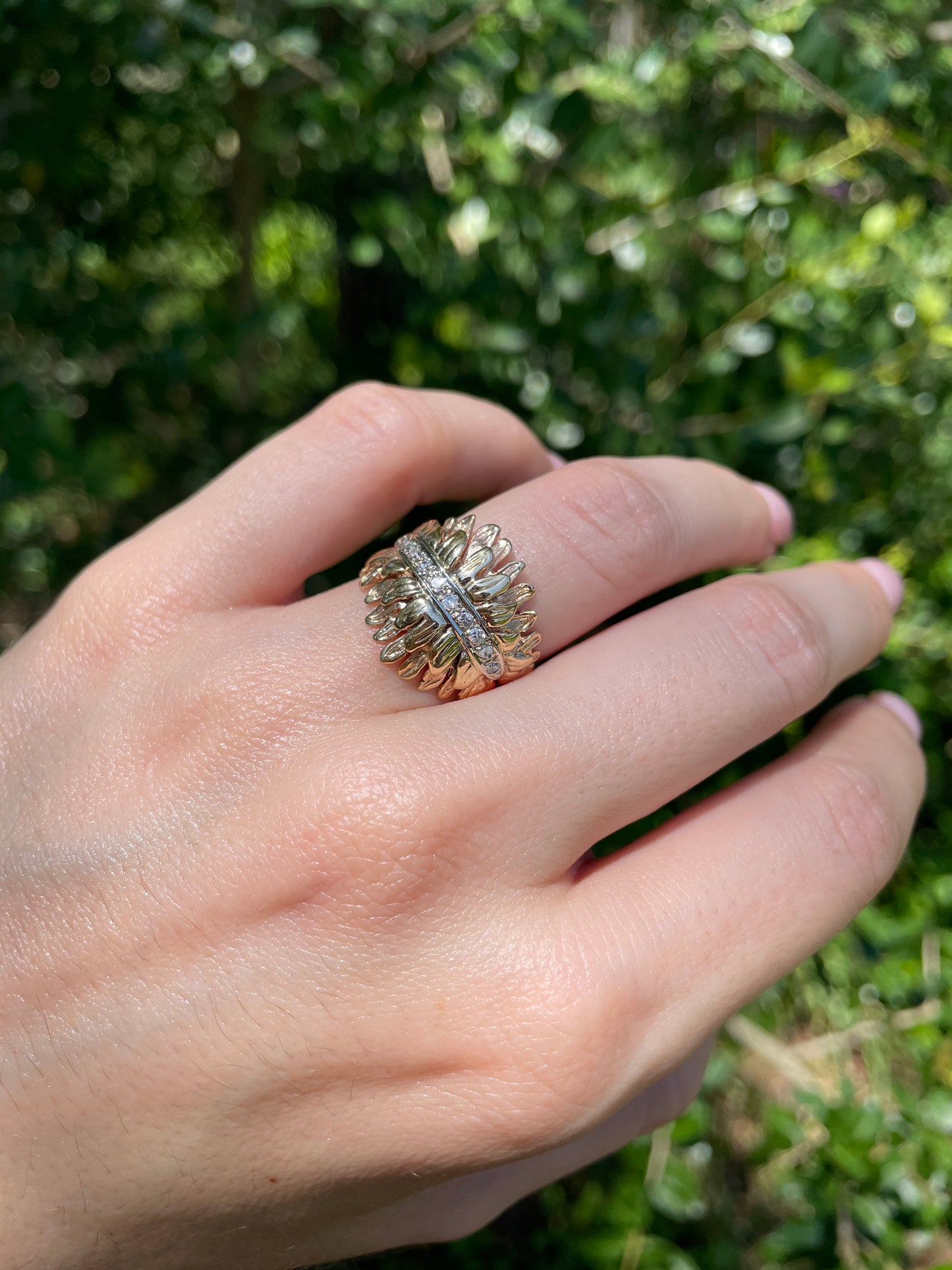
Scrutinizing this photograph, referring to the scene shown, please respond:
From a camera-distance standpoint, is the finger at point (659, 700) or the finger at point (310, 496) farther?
the finger at point (310, 496)

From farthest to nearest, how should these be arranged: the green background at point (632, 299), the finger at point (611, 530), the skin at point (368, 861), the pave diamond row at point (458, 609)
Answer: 1. the green background at point (632, 299)
2. the finger at point (611, 530)
3. the pave diamond row at point (458, 609)
4. the skin at point (368, 861)

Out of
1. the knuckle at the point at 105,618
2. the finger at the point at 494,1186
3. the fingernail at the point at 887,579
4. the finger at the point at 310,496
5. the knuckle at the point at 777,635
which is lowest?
the finger at the point at 494,1186

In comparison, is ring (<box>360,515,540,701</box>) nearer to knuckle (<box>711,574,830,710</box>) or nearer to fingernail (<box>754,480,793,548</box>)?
knuckle (<box>711,574,830,710</box>)

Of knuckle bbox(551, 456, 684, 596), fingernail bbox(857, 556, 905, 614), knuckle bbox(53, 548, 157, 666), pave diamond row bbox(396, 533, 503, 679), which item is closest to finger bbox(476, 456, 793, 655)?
knuckle bbox(551, 456, 684, 596)

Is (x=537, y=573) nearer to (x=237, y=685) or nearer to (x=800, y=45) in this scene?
(x=237, y=685)

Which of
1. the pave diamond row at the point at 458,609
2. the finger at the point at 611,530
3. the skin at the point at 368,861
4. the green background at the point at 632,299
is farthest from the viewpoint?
the green background at the point at 632,299

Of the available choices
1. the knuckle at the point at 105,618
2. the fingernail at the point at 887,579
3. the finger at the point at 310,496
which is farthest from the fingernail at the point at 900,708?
the knuckle at the point at 105,618

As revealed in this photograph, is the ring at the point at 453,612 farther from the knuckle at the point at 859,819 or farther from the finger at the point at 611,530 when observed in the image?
the knuckle at the point at 859,819

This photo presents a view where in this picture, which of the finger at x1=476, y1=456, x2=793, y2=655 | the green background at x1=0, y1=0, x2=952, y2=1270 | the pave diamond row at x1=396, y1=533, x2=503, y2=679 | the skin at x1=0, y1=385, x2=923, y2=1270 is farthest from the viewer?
the green background at x1=0, y1=0, x2=952, y2=1270
